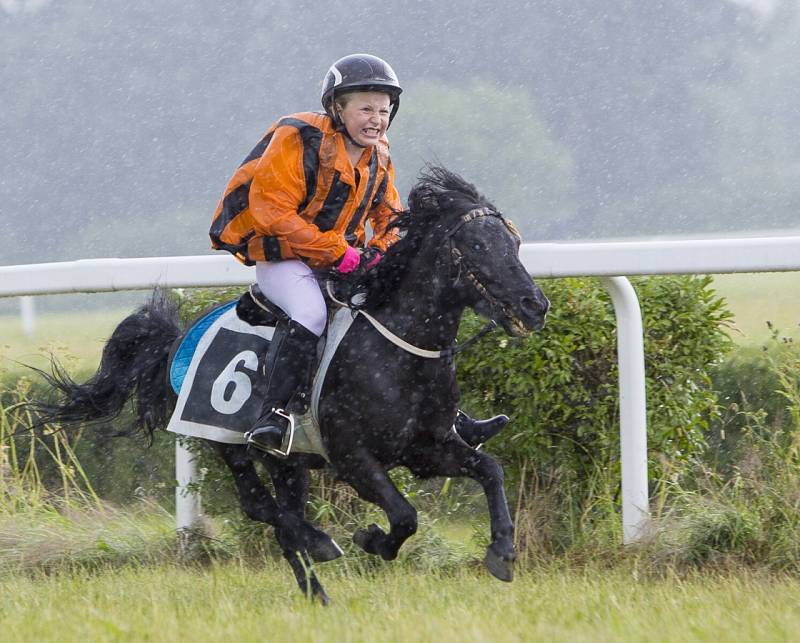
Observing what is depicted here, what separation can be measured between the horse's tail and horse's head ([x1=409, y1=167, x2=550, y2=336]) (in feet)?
5.54

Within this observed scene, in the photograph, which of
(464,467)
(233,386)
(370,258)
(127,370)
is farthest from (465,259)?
(127,370)

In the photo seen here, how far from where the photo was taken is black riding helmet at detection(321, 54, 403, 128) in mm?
4551

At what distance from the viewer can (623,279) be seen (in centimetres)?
504

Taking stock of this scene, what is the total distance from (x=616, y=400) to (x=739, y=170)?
55593 millimetres

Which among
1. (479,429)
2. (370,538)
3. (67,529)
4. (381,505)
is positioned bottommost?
(67,529)

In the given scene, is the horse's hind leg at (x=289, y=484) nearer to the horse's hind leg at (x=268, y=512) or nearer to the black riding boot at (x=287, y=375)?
the horse's hind leg at (x=268, y=512)

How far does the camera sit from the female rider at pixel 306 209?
14.8 ft

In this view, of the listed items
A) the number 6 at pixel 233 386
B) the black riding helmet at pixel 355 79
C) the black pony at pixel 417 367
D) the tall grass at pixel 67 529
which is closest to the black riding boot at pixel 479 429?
the black pony at pixel 417 367

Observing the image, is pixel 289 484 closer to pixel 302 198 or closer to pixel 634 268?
pixel 302 198

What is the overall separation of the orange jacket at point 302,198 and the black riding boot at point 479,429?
0.86 m

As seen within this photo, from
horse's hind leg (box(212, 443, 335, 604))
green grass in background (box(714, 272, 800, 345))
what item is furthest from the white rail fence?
green grass in background (box(714, 272, 800, 345))

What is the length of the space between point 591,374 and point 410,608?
1.72 m

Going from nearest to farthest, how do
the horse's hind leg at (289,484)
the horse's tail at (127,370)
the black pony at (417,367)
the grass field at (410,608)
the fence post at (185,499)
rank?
1. the grass field at (410,608)
2. the black pony at (417,367)
3. the horse's hind leg at (289,484)
4. the horse's tail at (127,370)
5. the fence post at (185,499)

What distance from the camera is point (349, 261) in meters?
4.66
